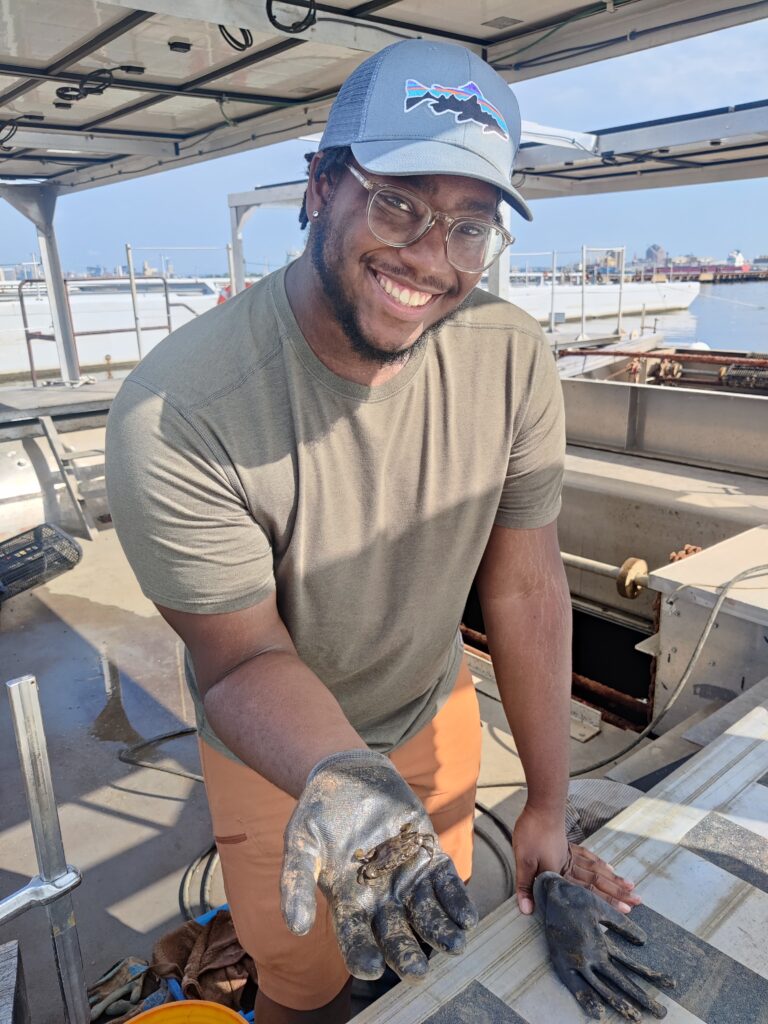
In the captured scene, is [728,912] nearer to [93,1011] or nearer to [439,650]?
[439,650]

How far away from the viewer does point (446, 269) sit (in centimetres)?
142

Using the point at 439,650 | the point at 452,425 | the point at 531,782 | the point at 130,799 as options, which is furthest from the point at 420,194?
the point at 130,799

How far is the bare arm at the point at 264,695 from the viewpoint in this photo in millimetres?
1302

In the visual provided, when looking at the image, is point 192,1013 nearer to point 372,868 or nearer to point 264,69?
point 372,868

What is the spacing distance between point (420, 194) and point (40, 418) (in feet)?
Result: 22.8

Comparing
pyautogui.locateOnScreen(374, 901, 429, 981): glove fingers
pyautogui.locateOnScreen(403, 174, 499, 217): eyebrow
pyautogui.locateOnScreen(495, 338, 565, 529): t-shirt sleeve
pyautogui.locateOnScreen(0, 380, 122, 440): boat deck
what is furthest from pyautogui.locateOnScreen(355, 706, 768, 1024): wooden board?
pyautogui.locateOnScreen(0, 380, 122, 440): boat deck

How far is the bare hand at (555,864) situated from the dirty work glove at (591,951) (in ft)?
0.20

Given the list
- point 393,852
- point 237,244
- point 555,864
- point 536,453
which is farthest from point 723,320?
point 393,852

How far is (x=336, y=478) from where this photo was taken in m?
1.50

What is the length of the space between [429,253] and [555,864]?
136 cm

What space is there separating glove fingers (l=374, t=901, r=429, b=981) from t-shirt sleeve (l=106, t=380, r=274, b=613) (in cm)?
61

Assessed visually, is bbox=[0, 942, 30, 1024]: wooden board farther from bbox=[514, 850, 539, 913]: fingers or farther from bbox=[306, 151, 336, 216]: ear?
bbox=[306, 151, 336, 216]: ear

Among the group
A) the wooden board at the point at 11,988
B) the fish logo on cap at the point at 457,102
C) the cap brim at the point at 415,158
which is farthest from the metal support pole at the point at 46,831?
the fish logo on cap at the point at 457,102

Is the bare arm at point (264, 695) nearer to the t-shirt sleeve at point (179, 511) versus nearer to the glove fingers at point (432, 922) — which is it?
the t-shirt sleeve at point (179, 511)
